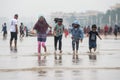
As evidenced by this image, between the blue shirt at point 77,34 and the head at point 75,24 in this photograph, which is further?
the blue shirt at point 77,34

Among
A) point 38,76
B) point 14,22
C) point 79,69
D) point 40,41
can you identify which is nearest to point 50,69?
point 79,69

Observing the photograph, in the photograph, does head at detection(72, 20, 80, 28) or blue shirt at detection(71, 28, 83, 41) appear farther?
blue shirt at detection(71, 28, 83, 41)

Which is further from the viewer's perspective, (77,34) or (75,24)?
(77,34)

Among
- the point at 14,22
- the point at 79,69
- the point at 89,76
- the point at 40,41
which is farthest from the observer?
the point at 14,22

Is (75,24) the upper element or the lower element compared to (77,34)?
upper

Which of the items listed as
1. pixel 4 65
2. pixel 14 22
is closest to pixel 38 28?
pixel 14 22

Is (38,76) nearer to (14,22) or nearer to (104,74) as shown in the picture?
(104,74)

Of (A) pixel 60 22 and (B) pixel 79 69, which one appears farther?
(A) pixel 60 22

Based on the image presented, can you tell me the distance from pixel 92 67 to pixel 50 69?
128 cm

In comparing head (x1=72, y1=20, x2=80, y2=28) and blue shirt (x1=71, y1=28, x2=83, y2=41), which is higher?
head (x1=72, y1=20, x2=80, y2=28)

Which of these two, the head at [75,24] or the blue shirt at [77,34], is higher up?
the head at [75,24]

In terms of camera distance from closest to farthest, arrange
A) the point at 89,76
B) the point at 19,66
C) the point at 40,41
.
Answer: the point at 89,76 → the point at 19,66 → the point at 40,41

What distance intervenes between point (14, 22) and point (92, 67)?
1027cm

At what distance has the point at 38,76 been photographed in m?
14.7
